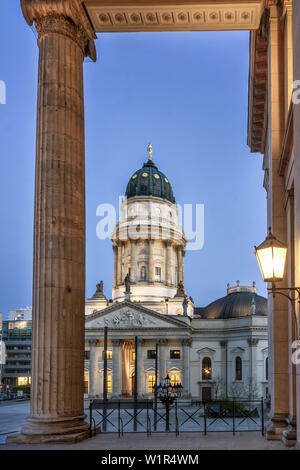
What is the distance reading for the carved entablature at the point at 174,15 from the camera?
16.7 m

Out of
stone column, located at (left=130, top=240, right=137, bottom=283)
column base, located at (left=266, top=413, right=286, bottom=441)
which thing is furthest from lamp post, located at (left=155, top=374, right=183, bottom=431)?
stone column, located at (left=130, top=240, right=137, bottom=283)

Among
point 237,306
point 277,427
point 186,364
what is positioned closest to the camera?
point 277,427

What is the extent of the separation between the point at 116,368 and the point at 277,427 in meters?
68.3

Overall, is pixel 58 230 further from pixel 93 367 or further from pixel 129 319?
pixel 93 367

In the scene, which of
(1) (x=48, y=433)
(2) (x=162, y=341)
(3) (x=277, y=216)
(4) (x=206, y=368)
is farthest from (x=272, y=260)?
(4) (x=206, y=368)

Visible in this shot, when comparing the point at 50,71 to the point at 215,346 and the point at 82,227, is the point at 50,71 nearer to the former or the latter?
the point at 82,227

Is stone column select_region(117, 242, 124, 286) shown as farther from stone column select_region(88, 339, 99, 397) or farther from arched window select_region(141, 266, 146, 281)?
stone column select_region(88, 339, 99, 397)

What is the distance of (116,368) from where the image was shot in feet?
265

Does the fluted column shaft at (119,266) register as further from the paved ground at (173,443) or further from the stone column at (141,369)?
the paved ground at (173,443)

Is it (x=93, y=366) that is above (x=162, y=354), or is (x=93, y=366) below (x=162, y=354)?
below

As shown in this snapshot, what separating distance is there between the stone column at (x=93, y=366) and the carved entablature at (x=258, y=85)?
199 ft

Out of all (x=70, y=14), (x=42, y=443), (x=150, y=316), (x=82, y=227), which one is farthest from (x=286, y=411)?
(x=150, y=316)

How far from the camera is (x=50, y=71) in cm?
1591
